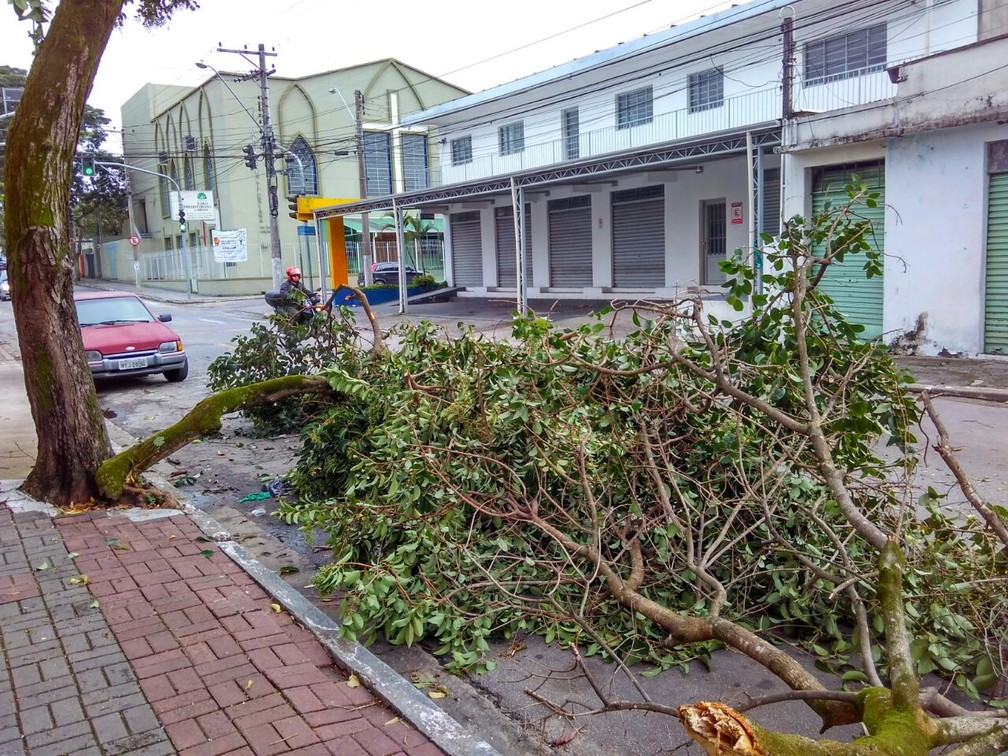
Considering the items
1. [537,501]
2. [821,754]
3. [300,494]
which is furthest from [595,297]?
A: [821,754]

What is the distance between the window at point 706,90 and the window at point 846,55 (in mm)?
2551

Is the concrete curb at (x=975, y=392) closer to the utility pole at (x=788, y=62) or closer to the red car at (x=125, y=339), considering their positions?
the utility pole at (x=788, y=62)

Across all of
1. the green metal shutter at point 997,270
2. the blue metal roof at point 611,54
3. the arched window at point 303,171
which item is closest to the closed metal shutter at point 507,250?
the blue metal roof at point 611,54

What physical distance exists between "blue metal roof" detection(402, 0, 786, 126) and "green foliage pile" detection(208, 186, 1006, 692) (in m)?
17.1

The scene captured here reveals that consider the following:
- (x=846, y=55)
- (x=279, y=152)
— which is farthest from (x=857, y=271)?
(x=279, y=152)

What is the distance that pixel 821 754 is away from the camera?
2.25 meters

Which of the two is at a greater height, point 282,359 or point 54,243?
point 54,243

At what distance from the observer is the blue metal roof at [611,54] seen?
2080 centimetres

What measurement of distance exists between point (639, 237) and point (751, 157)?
966 cm

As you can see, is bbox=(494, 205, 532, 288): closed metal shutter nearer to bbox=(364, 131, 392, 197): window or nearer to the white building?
the white building

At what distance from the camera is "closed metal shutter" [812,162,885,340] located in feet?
48.7

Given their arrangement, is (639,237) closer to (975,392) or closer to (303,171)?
(975,392)

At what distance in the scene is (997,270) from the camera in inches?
514

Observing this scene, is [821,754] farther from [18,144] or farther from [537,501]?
[18,144]
